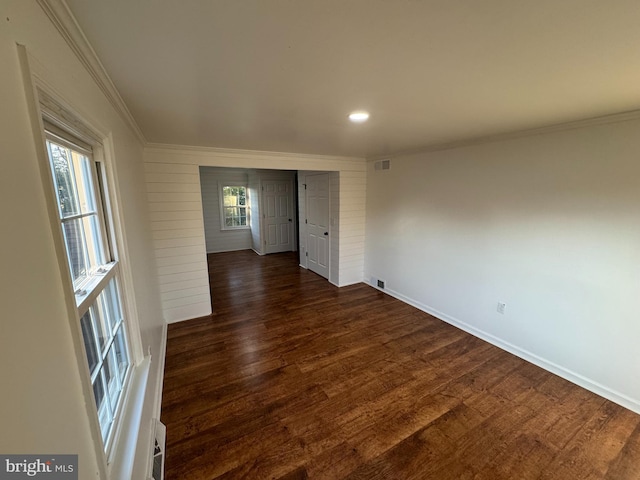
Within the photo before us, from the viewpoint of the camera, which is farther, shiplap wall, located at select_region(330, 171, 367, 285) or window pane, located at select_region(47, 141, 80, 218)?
shiplap wall, located at select_region(330, 171, 367, 285)

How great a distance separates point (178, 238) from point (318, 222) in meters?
2.46

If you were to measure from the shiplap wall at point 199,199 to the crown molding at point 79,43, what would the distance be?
5.31ft

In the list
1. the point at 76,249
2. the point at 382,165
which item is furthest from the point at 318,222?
the point at 76,249

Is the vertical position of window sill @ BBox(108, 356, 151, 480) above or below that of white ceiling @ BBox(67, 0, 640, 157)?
below

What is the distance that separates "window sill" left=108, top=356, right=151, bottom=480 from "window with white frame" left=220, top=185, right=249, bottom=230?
18.8ft

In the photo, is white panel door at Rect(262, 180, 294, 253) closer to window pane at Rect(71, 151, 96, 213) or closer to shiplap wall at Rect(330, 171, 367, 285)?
shiplap wall at Rect(330, 171, 367, 285)

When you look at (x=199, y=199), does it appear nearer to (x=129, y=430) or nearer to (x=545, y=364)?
(x=129, y=430)

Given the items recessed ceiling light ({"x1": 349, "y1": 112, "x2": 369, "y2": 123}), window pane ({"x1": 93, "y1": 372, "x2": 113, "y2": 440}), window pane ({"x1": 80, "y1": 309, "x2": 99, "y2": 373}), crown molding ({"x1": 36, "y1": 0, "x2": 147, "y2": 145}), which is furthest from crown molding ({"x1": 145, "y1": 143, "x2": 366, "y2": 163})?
window pane ({"x1": 93, "y1": 372, "x2": 113, "y2": 440})

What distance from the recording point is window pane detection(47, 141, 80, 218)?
0.96 meters

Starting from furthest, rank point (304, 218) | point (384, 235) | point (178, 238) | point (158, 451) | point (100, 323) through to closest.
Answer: point (304, 218) < point (384, 235) < point (178, 238) < point (158, 451) < point (100, 323)

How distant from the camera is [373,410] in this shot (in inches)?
78.4

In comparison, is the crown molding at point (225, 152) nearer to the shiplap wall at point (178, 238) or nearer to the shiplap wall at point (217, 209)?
the shiplap wall at point (178, 238)

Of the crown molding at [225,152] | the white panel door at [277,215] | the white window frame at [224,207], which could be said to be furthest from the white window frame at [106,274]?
the white window frame at [224,207]

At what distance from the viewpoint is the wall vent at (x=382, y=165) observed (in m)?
3.88
